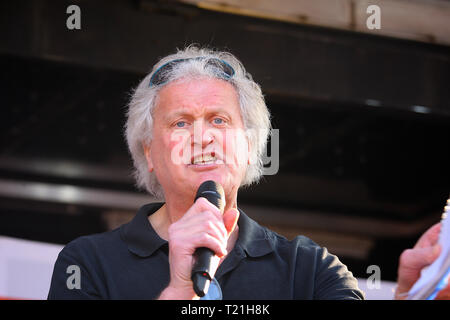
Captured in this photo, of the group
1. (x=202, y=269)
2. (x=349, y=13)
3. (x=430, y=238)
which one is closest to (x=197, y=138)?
(x=202, y=269)

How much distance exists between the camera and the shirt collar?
1737 mm

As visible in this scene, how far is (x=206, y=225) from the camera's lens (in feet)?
4.48

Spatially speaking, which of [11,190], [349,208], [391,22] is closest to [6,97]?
[11,190]

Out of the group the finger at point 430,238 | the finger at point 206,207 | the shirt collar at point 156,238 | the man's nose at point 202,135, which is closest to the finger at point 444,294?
the finger at point 430,238

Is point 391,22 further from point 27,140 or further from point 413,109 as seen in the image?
point 27,140

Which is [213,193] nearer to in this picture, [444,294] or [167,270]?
[167,270]

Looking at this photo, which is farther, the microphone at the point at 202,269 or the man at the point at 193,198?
the man at the point at 193,198

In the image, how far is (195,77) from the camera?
72.2 inches

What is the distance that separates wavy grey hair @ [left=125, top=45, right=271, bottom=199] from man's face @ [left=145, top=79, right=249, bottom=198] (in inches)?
0.9

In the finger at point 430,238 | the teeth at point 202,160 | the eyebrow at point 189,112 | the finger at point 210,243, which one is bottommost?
the finger at point 210,243

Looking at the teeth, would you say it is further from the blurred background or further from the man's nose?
the blurred background

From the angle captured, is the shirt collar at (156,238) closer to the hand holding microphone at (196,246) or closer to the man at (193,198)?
the man at (193,198)

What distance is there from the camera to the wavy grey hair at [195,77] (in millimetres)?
1861

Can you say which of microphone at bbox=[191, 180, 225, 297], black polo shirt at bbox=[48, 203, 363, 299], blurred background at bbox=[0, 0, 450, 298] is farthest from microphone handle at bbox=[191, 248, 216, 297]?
blurred background at bbox=[0, 0, 450, 298]
